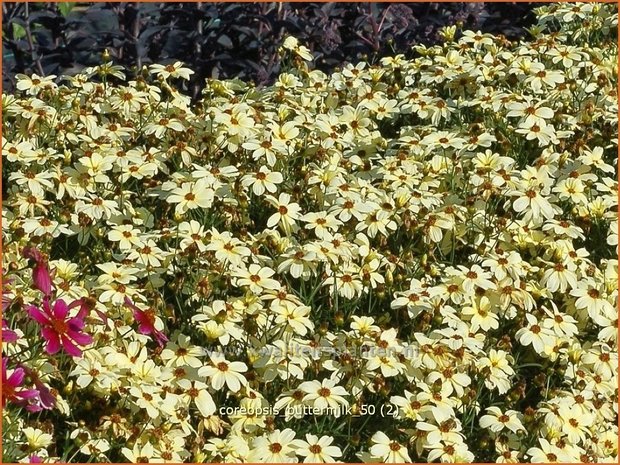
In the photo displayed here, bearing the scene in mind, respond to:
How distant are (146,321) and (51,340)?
0.35 metres

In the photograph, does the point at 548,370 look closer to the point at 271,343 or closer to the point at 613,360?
the point at 613,360

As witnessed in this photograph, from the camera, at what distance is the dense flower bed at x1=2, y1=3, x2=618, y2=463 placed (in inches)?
105

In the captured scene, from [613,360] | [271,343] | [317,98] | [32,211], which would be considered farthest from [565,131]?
[32,211]

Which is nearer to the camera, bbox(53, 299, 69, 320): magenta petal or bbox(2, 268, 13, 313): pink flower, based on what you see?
bbox(53, 299, 69, 320): magenta petal

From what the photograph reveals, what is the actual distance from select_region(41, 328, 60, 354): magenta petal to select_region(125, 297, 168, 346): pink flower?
31 cm

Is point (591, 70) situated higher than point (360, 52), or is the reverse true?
point (591, 70)

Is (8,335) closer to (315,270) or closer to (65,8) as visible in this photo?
(315,270)

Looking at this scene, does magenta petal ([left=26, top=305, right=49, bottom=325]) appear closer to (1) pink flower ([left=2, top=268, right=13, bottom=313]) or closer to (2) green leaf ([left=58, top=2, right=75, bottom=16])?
(1) pink flower ([left=2, top=268, right=13, bottom=313])

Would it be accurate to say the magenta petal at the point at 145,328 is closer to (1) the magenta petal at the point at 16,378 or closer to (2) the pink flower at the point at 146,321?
(2) the pink flower at the point at 146,321

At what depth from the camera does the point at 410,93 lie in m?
4.29

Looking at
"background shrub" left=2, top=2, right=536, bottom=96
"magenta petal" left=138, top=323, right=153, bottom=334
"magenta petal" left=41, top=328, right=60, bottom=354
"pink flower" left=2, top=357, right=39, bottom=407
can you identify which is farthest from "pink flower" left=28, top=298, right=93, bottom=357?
"background shrub" left=2, top=2, right=536, bottom=96

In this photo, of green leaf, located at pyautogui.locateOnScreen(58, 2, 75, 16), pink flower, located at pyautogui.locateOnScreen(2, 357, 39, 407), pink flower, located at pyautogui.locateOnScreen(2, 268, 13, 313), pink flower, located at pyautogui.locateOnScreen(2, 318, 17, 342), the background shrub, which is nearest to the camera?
pink flower, located at pyautogui.locateOnScreen(2, 357, 39, 407)

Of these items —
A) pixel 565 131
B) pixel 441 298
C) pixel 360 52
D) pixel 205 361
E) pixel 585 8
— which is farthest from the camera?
pixel 360 52

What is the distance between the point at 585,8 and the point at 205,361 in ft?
10.2
